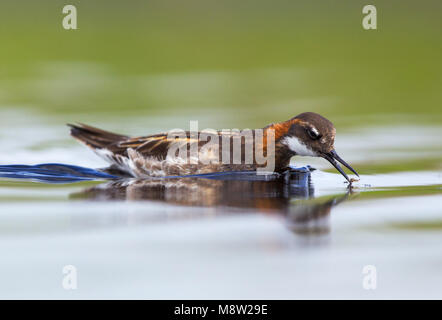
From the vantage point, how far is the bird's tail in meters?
11.0

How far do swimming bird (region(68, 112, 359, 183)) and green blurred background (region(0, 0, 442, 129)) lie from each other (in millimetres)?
2628

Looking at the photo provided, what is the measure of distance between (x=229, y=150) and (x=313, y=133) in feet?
3.96

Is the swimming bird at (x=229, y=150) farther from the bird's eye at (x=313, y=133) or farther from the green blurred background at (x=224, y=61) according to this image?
the green blurred background at (x=224, y=61)

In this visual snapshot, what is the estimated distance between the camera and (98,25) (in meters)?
19.7

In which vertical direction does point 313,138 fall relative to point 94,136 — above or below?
below

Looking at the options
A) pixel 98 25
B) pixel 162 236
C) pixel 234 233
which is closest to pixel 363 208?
pixel 234 233

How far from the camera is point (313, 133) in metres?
9.59

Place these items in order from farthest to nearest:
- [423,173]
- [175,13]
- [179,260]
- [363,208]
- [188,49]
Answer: [175,13], [188,49], [423,173], [363,208], [179,260]

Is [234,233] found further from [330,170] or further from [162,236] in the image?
[330,170]

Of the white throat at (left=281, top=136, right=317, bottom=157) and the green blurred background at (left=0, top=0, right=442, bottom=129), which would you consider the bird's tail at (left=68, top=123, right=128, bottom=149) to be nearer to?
the green blurred background at (left=0, top=0, right=442, bottom=129)

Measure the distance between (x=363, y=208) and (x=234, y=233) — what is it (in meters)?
1.73

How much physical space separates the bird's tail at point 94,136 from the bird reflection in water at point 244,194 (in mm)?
1435

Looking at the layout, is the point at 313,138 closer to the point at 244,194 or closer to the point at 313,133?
the point at 313,133

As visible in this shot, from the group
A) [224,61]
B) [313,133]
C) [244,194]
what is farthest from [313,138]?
[224,61]
